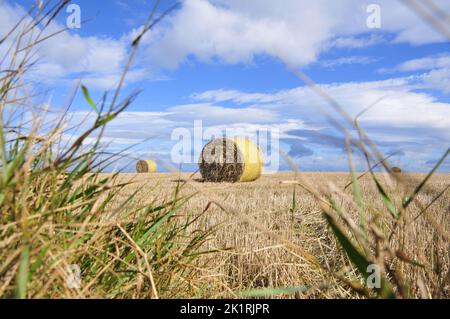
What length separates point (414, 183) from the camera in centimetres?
127

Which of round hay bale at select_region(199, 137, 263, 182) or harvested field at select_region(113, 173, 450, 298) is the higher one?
round hay bale at select_region(199, 137, 263, 182)

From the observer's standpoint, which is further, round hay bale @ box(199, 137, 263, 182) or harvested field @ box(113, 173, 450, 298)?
round hay bale @ box(199, 137, 263, 182)

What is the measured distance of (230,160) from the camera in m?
13.4

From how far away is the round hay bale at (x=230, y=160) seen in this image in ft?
43.2

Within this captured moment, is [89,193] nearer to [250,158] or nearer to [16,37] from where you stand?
[16,37]

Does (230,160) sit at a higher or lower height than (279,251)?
higher

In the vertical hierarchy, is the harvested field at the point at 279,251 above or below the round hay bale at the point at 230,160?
below

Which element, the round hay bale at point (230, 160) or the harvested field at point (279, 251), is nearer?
the harvested field at point (279, 251)

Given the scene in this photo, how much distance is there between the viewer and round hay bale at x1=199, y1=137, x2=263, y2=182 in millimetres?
13156

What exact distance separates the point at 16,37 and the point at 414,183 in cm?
160

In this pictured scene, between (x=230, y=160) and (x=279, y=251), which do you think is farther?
(x=230, y=160)
